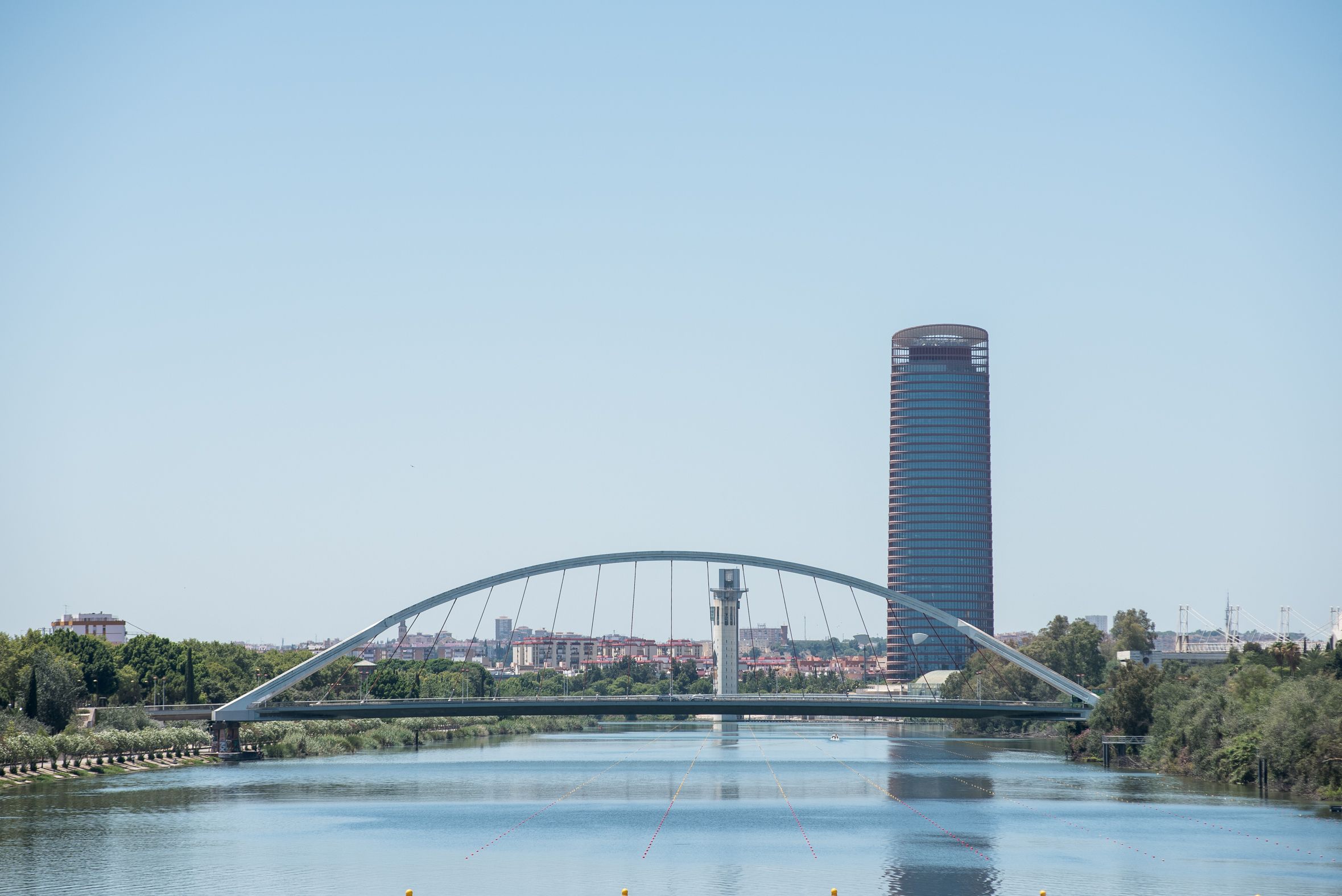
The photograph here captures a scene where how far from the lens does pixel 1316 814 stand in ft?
204

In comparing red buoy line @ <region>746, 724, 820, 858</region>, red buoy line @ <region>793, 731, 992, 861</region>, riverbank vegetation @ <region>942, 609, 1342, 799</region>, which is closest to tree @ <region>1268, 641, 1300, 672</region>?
riverbank vegetation @ <region>942, 609, 1342, 799</region>

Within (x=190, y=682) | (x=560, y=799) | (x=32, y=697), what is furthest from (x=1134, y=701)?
(x=32, y=697)

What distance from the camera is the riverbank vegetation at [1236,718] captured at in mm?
69750

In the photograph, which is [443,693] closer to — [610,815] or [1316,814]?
[610,815]

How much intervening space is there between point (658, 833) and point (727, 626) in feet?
367

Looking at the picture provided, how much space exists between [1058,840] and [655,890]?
62.3 ft

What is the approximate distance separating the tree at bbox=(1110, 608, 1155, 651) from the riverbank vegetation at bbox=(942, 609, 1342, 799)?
25.0 meters

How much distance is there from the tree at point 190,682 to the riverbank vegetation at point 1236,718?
63.0 metres

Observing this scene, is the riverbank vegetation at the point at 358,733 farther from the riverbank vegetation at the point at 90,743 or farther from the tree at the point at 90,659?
the tree at the point at 90,659

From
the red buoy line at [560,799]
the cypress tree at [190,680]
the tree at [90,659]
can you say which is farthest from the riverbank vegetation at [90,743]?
the red buoy line at [560,799]

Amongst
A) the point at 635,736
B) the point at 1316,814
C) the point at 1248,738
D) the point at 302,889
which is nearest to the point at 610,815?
the point at 302,889

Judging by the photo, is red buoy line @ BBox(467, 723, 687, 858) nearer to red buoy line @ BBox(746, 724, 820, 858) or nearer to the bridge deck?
the bridge deck

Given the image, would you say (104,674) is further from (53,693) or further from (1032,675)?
(1032,675)

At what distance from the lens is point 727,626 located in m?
171
